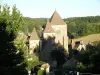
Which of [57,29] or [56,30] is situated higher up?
[57,29]

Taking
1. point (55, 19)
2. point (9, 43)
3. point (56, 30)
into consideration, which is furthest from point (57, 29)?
point (9, 43)

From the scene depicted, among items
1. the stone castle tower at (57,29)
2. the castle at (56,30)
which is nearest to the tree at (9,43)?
the castle at (56,30)

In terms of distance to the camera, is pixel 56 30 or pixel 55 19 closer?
pixel 55 19

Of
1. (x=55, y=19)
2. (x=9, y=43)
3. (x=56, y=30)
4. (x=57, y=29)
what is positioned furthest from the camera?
(x=57, y=29)

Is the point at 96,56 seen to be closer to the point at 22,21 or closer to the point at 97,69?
the point at 97,69

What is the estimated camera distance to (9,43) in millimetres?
19000

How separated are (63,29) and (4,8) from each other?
224 feet

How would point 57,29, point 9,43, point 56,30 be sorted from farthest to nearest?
point 57,29
point 56,30
point 9,43

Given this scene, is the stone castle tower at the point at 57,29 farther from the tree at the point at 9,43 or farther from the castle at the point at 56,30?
the tree at the point at 9,43

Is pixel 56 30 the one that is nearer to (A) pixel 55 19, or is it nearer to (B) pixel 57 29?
(B) pixel 57 29

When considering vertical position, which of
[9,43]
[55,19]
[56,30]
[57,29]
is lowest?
[9,43]

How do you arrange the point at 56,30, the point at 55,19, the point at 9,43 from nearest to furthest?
the point at 9,43
the point at 55,19
the point at 56,30

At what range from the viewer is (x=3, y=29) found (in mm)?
19297

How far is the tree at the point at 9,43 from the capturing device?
1761 cm
